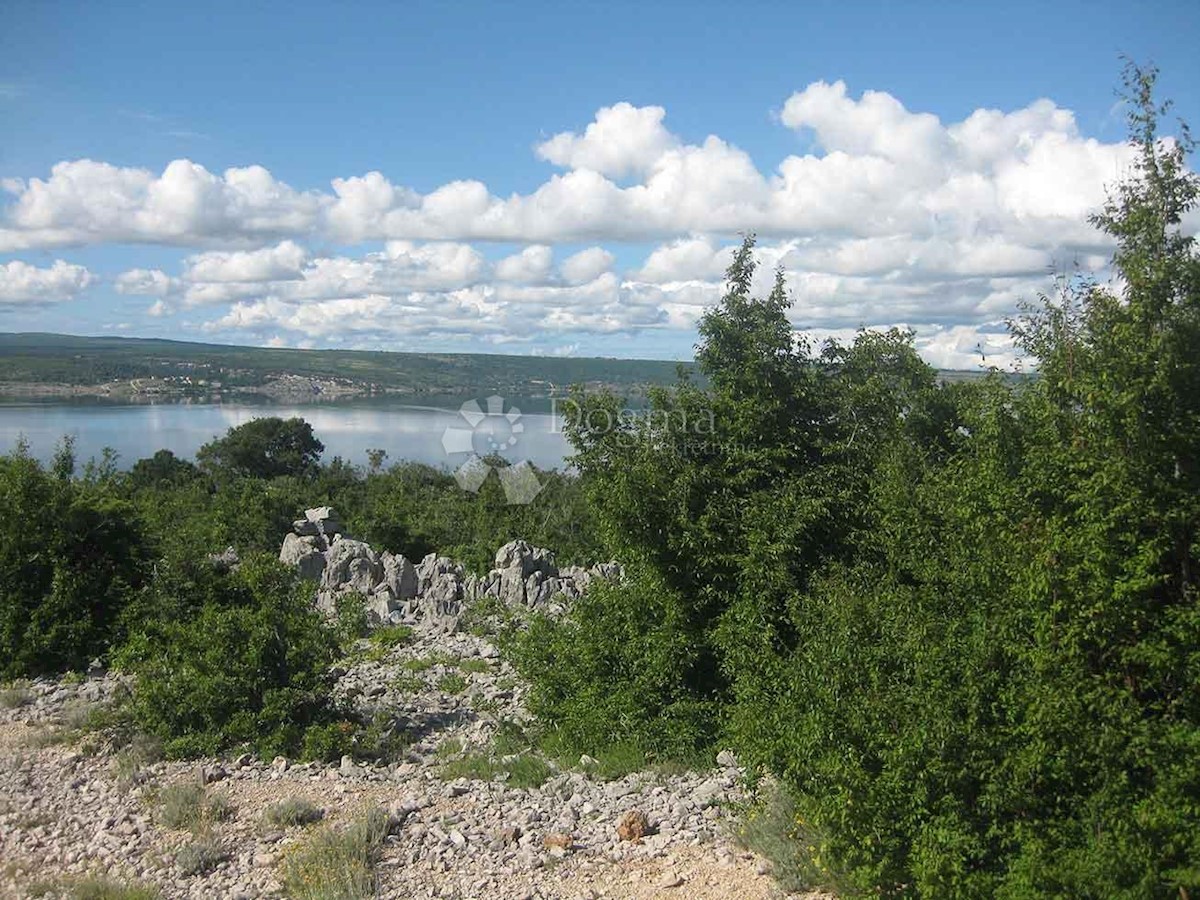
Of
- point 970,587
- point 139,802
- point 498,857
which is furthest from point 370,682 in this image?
point 970,587

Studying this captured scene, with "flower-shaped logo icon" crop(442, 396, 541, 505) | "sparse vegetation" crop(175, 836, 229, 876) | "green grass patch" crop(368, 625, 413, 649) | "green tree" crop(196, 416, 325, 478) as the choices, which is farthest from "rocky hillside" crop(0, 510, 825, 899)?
"green tree" crop(196, 416, 325, 478)

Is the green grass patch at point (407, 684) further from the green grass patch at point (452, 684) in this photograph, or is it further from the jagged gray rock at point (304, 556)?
the jagged gray rock at point (304, 556)

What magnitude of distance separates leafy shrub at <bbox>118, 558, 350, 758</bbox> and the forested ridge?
34 millimetres

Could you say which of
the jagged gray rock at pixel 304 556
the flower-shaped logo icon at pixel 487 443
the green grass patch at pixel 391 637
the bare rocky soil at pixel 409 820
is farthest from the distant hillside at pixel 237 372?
the bare rocky soil at pixel 409 820

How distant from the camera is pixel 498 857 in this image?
750 centimetres

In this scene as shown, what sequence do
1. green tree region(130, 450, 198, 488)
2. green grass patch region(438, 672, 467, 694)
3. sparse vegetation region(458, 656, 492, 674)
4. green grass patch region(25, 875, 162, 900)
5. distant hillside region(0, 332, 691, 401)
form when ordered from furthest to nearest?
distant hillside region(0, 332, 691, 401)
green tree region(130, 450, 198, 488)
sparse vegetation region(458, 656, 492, 674)
green grass patch region(438, 672, 467, 694)
green grass patch region(25, 875, 162, 900)

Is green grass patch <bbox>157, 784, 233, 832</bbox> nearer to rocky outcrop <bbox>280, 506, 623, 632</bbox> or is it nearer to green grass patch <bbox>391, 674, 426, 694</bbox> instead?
green grass patch <bbox>391, 674, 426, 694</bbox>

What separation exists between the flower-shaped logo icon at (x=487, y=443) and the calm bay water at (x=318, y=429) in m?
0.07

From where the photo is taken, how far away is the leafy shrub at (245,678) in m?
10.3

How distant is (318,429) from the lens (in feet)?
232

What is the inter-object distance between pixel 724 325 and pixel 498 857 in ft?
19.6

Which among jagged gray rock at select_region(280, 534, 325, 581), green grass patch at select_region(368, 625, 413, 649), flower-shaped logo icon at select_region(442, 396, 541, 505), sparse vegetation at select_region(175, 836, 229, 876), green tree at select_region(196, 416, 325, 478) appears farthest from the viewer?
green tree at select_region(196, 416, 325, 478)

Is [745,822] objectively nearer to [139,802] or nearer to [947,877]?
[947,877]

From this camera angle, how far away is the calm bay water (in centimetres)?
3934
